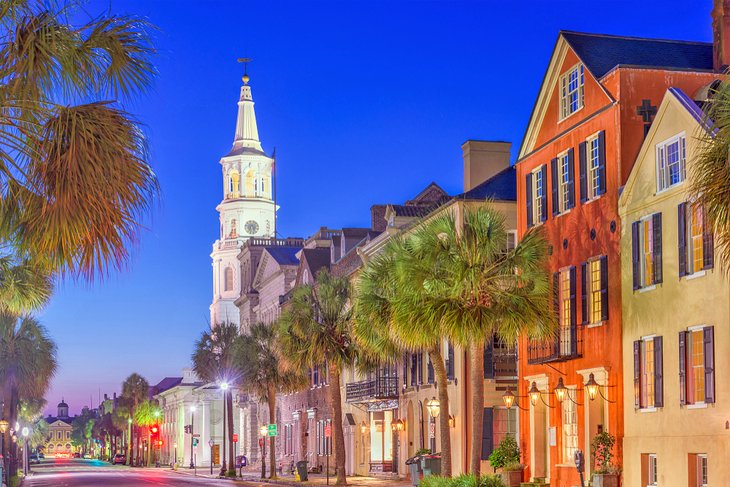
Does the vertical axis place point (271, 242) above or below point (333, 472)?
above

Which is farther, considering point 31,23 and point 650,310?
point 650,310

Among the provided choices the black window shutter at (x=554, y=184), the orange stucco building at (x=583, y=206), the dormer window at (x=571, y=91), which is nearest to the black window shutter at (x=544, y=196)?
the orange stucco building at (x=583, y=206)

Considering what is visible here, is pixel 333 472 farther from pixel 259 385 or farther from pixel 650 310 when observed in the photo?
pixel 650 310

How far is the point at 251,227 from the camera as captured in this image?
459ft

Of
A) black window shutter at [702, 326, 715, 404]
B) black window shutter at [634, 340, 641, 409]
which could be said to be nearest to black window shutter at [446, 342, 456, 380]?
black window shutter at [634, 340, 641, 409]

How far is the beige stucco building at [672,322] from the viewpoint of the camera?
1189 inches

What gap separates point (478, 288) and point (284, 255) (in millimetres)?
60099

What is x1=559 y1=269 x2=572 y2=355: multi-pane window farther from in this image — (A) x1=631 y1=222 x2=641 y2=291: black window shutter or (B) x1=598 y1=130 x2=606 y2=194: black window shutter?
(A) x1=631 y1=222 x2=641 y2=291: black window shutter

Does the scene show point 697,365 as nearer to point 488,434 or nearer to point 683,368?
point 683,368

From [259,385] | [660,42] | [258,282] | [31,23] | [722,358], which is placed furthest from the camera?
[258,282]

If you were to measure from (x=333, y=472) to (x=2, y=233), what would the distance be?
57502mm

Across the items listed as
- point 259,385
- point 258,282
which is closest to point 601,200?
point 259,385

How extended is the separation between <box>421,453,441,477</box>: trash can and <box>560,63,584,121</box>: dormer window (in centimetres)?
1543

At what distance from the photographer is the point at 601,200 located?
3678 centimetres
